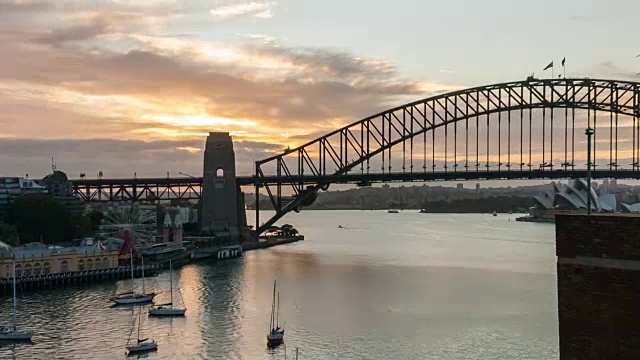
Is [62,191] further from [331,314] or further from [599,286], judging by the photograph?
[599,286]

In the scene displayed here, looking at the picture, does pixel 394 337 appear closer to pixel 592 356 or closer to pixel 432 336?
pixel 432 336

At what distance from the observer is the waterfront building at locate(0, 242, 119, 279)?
56.1 meters

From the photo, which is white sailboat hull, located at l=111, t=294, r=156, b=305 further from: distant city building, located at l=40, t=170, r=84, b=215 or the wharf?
distant city building, located at l=40, t=170, r=84, b=215

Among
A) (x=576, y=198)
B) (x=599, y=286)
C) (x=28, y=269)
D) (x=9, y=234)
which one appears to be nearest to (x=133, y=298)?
(x=28, y=269)

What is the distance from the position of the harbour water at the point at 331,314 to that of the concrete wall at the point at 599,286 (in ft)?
73.2

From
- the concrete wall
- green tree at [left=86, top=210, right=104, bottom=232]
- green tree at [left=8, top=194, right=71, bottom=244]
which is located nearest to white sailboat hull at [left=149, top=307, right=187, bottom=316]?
the concrete wall

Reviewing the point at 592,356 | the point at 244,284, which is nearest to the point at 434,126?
the point at 244,284

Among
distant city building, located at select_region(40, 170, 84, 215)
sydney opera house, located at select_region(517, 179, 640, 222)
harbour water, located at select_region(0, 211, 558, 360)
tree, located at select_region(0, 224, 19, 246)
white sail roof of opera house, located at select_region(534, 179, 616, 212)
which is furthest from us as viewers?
sydney opera house, located at select_region(517, 179, 640, 222)

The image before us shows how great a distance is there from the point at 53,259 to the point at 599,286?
183ft

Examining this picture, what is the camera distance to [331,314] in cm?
4153

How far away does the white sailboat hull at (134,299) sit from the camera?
45906 millimetres

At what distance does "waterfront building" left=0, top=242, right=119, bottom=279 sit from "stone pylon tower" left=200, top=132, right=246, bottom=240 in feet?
91.2

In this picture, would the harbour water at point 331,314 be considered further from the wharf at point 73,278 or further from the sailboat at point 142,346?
the wharf at point 73,278

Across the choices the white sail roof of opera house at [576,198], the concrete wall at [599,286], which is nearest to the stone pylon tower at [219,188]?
the white sail roof of opera house at [576,198]
